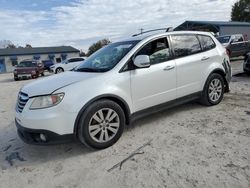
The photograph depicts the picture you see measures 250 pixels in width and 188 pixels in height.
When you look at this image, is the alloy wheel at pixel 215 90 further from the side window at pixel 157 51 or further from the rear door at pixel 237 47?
the rear door at pixel 237 47

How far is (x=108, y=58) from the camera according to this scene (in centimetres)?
466

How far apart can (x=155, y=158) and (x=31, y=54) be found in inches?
2206

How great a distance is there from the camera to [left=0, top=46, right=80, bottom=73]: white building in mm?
52406

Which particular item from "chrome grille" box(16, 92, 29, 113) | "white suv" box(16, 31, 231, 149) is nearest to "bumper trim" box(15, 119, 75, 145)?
"white suv" box(16, 31, 231, 149)

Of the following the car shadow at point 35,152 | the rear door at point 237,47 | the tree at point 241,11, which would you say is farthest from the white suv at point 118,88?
the tree at point 241,11

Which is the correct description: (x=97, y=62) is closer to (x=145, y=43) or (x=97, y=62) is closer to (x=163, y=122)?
(x=145, y=43)

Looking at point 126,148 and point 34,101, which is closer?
point 34,101

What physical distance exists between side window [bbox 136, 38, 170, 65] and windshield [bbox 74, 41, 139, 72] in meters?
0.24

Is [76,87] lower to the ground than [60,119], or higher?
higher

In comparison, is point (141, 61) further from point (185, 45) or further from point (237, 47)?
point (237, 47)

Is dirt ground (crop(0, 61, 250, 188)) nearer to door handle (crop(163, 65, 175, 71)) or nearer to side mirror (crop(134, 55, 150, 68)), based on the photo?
door handle (crop(163, 65, 175, 71))

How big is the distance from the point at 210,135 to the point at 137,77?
1.54 m

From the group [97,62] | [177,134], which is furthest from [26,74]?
[177,134]

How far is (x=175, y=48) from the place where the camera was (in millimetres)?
4922
